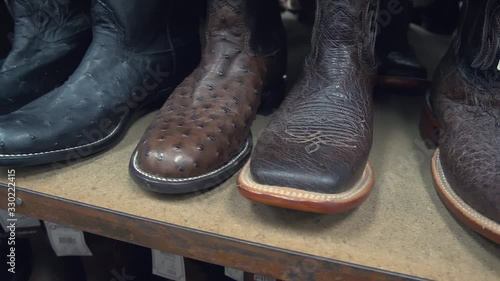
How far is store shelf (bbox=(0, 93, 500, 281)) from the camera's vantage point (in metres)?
0.44

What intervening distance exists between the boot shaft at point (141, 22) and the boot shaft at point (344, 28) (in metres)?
0.25

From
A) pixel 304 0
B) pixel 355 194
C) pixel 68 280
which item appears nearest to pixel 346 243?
pixel 355 194

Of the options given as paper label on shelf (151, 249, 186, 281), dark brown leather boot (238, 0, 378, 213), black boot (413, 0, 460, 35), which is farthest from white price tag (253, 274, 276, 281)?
black boot (413, 0, 460, 35)

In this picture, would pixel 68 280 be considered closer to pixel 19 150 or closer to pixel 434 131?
pixel 19 150

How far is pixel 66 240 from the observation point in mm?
798

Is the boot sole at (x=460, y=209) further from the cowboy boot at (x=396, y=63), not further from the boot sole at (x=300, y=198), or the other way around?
the cowboy boot at (x=396, y=63)

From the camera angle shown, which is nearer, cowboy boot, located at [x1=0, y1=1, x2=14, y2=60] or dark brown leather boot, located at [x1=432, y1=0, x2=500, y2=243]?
dark brown leather boot, located at [x1=432, y1=0, x2=500, y2=243]

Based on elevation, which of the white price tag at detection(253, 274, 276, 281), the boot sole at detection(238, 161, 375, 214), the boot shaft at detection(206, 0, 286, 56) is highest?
the boot shaft at detection(206, 0, 286, 56)

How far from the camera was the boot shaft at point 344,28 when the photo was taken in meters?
0.57

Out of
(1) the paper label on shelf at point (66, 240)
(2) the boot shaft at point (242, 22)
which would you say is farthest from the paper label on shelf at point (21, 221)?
(2) the boot shaft at point (242, 22)

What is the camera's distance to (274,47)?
703mm

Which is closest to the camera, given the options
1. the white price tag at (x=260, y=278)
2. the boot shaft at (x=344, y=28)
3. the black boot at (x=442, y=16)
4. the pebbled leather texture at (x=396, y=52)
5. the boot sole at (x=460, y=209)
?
the boot sole at (x=460, y=209)

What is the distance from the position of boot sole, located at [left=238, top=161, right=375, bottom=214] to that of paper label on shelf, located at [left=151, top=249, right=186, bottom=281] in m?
0.33

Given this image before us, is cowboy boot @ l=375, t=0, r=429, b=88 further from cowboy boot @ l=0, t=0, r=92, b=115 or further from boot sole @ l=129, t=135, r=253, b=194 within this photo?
cowboy boot @ l=0, t=0, r=92, b=115
